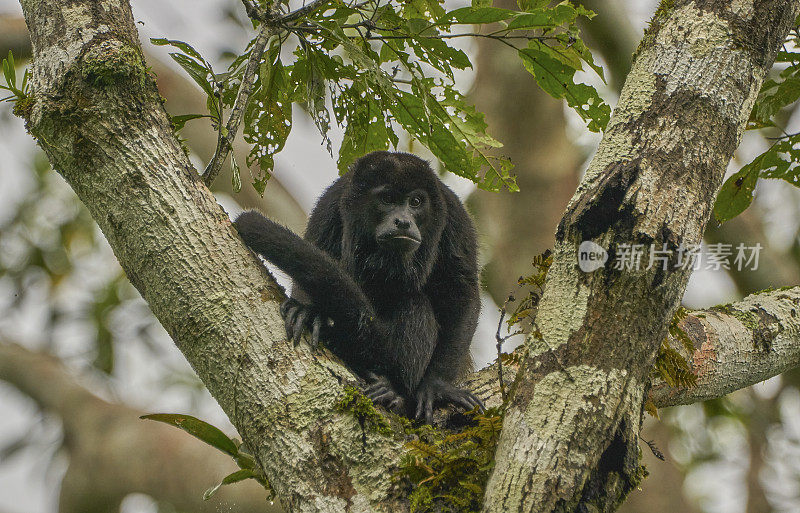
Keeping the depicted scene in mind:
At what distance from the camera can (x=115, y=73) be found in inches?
95.3

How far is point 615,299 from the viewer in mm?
2037

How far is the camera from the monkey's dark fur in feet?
10.3

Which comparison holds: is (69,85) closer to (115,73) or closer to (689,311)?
(115,73)

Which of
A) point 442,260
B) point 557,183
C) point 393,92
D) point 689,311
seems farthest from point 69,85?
point 557,183

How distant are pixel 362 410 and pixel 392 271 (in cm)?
186

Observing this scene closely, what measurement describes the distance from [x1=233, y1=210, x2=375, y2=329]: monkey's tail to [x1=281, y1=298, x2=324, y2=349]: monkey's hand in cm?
26

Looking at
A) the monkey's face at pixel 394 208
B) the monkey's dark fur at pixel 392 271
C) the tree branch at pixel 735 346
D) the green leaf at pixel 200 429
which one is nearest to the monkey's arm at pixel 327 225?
the monkey's dark fur at pixel 392 271

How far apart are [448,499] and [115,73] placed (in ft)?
5.62

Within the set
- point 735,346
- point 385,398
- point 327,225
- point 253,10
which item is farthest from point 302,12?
point 735,346

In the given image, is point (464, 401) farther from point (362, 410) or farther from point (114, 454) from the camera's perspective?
point (114, 454)

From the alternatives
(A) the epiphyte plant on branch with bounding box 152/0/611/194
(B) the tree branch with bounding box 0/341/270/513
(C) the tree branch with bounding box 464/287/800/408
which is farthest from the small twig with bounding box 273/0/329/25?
(B) the tree branch with bounding box 0/341/270/513

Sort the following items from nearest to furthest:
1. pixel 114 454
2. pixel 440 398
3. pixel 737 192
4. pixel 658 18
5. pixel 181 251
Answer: pixel 181 251 → pixel 658 18 → pixel 440 398 → pixel 737 192 → pixel 114 454

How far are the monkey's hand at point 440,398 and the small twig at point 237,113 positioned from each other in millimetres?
1217

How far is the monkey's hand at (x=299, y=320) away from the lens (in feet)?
7.97
